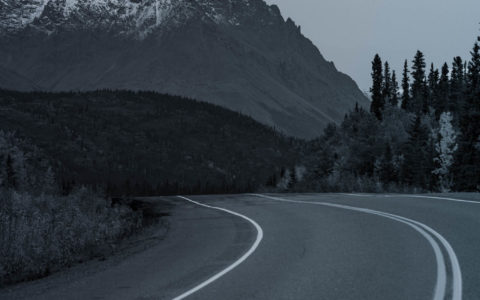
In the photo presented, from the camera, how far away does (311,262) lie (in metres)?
9.66

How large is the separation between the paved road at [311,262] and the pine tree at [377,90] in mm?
60990

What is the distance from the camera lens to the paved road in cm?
790

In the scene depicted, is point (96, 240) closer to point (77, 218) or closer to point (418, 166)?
point (77, 218)

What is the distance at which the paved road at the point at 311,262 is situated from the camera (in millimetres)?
7896

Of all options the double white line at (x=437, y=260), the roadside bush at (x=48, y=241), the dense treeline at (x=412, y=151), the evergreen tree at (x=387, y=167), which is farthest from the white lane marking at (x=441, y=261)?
the evergreen tree at (x=387, y=167)

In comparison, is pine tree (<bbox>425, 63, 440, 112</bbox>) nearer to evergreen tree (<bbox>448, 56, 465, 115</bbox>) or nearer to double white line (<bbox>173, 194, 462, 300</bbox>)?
evergreen tree (<bbox>448, 56, 465, 115</bbox>)

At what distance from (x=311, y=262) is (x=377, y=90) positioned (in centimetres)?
7491

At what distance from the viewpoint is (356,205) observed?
737 inches

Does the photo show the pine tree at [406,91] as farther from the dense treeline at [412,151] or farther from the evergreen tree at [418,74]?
the dense treeline at [412,151]

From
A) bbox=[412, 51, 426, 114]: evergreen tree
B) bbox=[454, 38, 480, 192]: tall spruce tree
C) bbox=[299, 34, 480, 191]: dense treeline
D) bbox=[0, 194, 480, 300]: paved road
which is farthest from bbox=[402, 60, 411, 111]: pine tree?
bbox=[0, 194, 480, 300]: paved road

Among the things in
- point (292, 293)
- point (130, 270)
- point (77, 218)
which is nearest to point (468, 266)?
point (292, 293)

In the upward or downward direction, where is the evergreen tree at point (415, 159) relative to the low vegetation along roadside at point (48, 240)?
upward

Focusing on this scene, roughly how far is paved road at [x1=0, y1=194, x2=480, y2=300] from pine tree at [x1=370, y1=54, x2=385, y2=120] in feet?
200

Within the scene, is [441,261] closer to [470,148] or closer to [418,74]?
[470,148]
